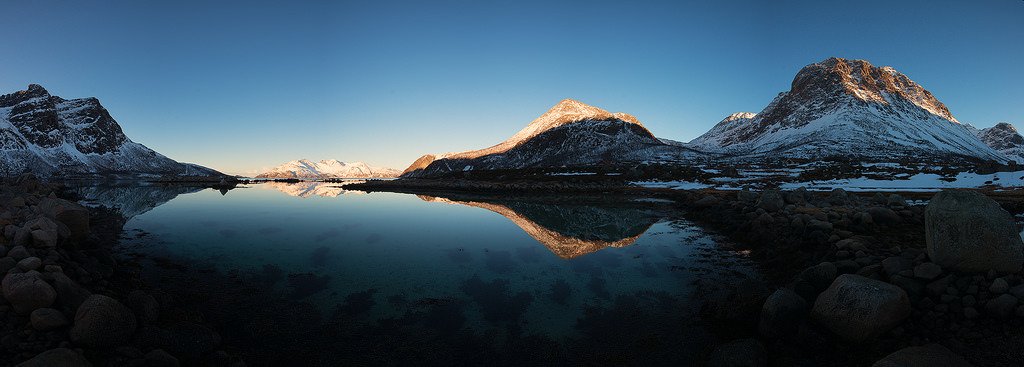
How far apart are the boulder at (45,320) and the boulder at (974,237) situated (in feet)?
70.1

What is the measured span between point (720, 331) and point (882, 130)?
240 m

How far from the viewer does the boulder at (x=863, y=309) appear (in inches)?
356

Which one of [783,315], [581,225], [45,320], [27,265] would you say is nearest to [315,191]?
[581,225]

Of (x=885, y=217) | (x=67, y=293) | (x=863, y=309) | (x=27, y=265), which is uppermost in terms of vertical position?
(x=27, y=265)

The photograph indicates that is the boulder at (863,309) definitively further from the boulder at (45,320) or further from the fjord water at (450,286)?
the boulder at (45,320)

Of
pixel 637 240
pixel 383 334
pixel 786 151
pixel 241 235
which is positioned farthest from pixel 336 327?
pixel 786 151

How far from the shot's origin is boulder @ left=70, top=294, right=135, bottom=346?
26.3 ft

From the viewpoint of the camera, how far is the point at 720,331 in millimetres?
11125

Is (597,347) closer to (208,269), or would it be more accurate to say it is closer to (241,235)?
(208,269)

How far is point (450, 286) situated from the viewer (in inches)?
608

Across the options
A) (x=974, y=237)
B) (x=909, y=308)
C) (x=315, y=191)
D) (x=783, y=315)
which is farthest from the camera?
(x=315, y=191)

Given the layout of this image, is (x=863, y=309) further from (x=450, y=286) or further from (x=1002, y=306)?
(x=450, y=286)

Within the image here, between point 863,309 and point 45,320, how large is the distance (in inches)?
702

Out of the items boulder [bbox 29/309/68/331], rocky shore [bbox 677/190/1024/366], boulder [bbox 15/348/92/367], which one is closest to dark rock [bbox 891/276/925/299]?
rocky shore [bbox 677/190/1024/366]
